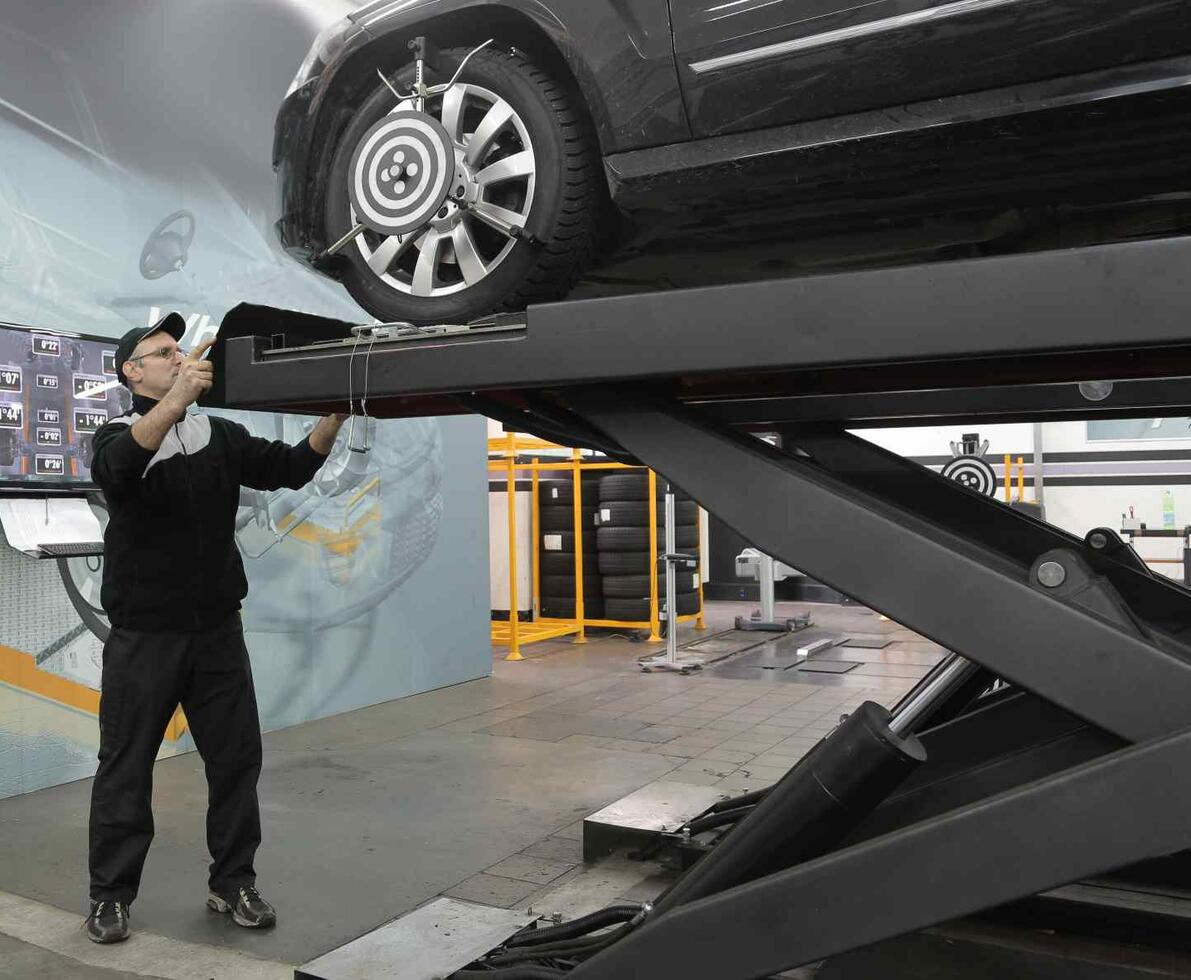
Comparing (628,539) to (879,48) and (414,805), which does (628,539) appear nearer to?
(414,805)

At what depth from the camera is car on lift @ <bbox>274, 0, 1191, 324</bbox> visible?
1471 millimetres

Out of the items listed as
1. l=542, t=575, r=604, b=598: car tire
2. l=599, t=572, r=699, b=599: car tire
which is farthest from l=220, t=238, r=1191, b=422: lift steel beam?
l=542, t=575, r=604, b=598: car tire

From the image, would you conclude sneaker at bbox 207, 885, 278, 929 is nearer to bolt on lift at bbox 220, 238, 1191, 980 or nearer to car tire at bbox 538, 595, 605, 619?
bolt on lift at bbox 220, 238, 1191, 980

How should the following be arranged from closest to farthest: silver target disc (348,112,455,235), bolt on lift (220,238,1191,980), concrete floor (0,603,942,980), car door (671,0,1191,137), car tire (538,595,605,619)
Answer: bolt on lift (220,238,1191,980), car door (671,0,1191,137), silver target disc (348,112,455,235), concrete floor (0,603,942,980), car tire (538,595,605,619)

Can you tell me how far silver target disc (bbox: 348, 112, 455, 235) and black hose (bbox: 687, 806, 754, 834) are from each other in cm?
187

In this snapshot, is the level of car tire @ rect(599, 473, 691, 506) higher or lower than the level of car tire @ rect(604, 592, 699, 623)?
higher

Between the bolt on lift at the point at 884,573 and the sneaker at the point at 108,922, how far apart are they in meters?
1.24

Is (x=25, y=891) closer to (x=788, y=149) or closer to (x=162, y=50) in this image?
(x=788, y=149)

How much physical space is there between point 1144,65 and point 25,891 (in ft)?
10.9

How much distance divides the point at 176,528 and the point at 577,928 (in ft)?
4.65

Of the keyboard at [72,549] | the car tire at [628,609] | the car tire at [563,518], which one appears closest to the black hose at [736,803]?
the keyboard at [72,549]

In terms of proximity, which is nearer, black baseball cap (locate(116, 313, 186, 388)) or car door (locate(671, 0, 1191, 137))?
car door (locate(671, 0, 1191, 137))

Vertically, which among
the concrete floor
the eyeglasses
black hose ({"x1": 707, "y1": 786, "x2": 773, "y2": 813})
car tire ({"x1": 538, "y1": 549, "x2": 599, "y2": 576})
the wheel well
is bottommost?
the concrete floor

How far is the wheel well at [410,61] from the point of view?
1944 mm
